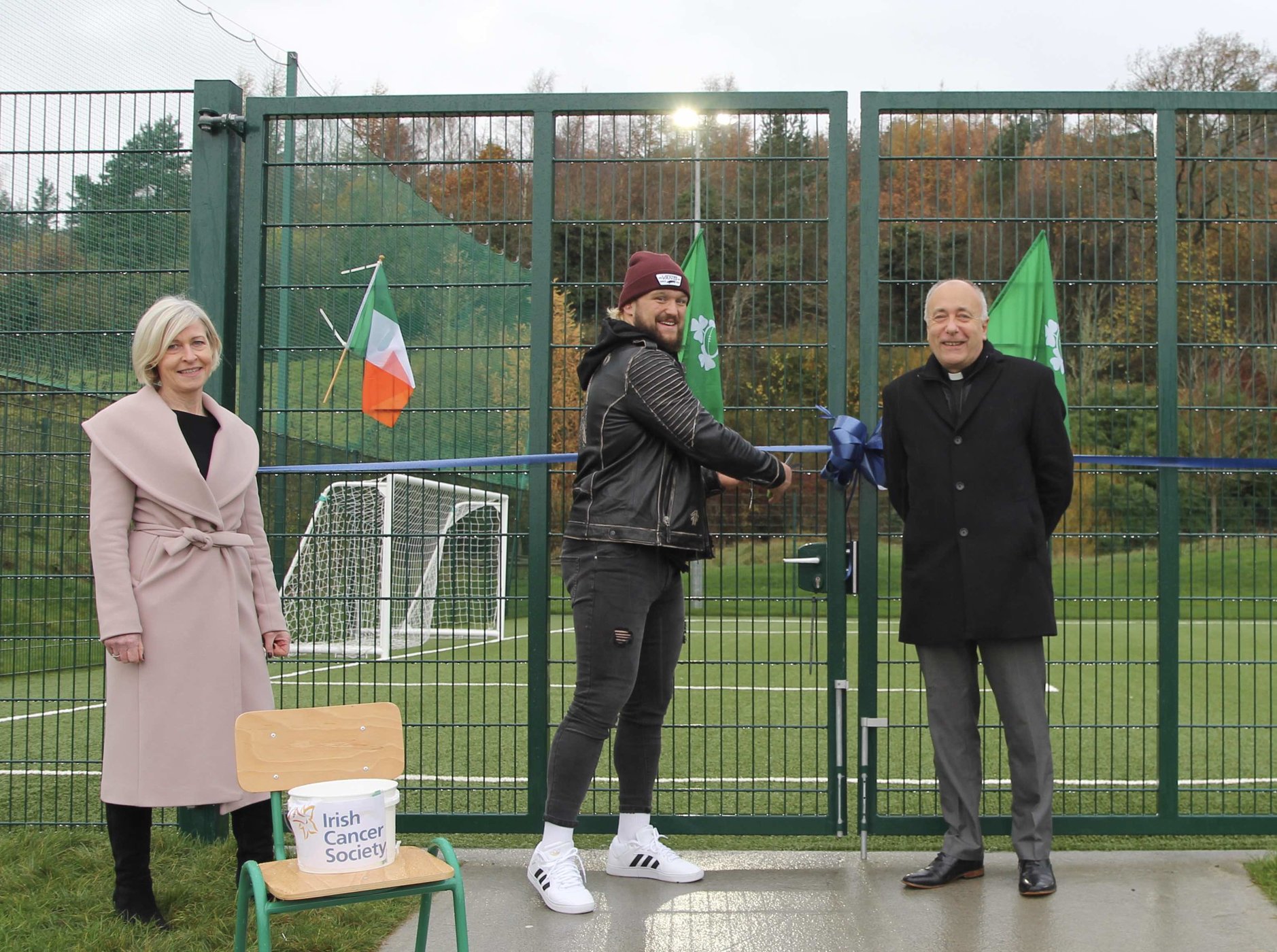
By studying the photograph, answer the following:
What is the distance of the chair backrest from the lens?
3.23m

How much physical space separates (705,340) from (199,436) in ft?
5.99

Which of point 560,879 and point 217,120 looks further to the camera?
point 217,120

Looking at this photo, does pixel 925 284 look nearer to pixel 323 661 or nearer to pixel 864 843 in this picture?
pixel 864 843

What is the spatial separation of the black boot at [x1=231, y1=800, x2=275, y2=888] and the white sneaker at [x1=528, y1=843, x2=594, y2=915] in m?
0.85

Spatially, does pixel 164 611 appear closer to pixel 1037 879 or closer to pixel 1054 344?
pixel 1037 879

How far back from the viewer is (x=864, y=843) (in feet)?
15.0

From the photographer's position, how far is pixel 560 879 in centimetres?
407

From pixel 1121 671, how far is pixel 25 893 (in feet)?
31.0

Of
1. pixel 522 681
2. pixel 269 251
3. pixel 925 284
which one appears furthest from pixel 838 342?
pixel 522 681

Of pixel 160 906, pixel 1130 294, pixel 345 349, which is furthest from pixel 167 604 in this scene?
pixel 1130 294

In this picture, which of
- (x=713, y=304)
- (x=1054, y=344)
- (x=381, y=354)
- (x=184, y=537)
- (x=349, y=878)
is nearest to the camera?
(x=349, y=878)

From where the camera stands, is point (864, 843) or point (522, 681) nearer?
point (864, 843)

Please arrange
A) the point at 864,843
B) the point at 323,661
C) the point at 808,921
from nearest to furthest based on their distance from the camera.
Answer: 1. the point at 808,921
2. the point at 864,843
3. the point at 323,661

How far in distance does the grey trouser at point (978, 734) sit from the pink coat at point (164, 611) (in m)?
2.25
